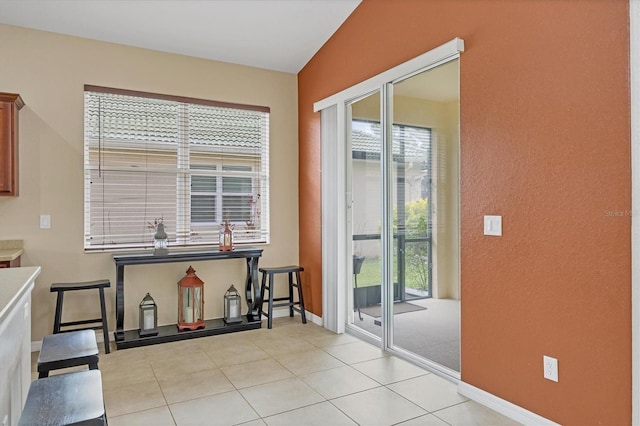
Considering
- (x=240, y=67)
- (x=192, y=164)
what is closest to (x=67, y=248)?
(x=192, y=164)

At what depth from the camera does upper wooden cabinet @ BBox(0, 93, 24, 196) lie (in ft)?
11.5

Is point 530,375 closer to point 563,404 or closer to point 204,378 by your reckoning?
point 563,404

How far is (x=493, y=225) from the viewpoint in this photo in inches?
107

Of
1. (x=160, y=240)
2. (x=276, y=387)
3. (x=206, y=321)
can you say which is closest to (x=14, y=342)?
(x=276, y=387)

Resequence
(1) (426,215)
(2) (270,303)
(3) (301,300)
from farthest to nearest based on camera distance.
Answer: (3) (301,300)
(2) (270,303)
(1) (426,215)

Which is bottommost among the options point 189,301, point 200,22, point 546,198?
point 189,301

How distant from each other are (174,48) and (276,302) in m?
2.87

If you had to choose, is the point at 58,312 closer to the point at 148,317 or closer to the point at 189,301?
the point at 148,317

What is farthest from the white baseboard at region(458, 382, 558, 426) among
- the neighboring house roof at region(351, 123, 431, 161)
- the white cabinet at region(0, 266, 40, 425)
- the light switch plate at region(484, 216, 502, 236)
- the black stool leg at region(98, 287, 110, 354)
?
the black stool leg at region(98, 287, 110, 354)

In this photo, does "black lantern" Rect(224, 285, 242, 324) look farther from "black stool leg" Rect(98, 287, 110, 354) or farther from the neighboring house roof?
the neighboring house roof

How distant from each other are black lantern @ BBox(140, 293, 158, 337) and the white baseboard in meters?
2.77

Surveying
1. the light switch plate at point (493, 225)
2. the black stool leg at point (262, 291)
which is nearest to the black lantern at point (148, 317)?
the black stool leg at point (262, 291)

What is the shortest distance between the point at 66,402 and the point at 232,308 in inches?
117

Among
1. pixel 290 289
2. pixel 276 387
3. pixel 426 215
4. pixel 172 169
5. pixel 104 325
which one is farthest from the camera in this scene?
pixel 290 289
